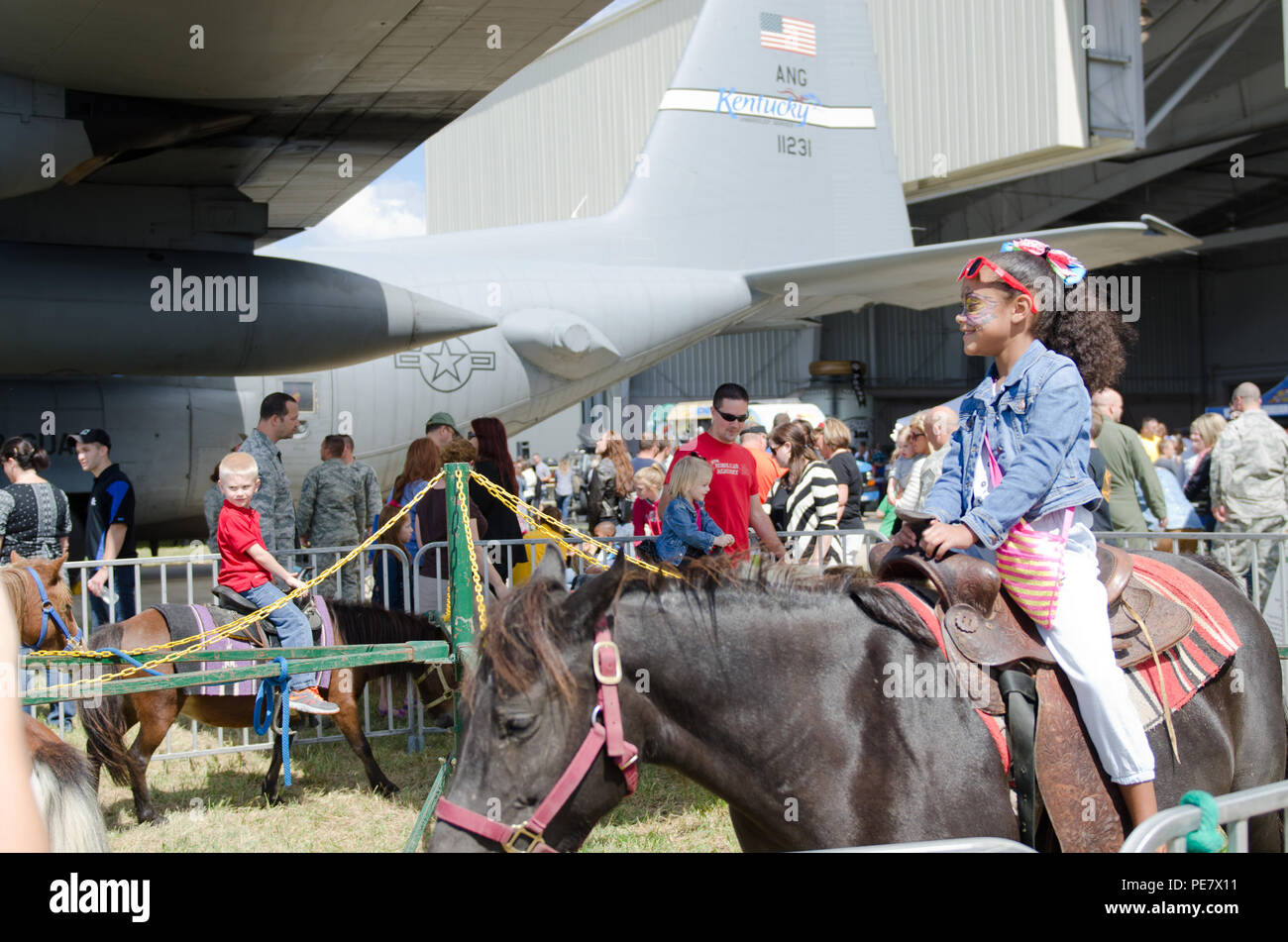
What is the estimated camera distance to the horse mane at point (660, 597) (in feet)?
6.60

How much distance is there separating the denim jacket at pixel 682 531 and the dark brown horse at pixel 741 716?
2.34 m

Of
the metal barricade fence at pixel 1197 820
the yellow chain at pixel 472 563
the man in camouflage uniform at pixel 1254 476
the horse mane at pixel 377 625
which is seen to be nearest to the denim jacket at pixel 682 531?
the yellow chain at pixel 472 563

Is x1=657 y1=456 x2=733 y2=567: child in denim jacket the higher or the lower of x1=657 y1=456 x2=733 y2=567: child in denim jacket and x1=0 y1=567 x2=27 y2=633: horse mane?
the higher

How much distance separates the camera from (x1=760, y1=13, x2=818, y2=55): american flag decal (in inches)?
526

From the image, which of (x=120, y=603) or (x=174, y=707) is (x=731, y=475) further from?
(x=120, y=603)

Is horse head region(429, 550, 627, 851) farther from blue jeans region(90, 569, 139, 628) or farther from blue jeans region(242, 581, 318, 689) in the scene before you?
blue jeans region(90, 569, 139, 628)

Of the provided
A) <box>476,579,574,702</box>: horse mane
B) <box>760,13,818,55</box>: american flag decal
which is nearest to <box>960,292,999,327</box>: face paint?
<box>476,579,574,702</box>: horse mane

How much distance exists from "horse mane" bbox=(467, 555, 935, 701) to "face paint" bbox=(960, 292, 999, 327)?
733 millimetres

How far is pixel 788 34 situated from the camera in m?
13.6

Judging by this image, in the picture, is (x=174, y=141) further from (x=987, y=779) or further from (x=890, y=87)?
(x=890, y=87)

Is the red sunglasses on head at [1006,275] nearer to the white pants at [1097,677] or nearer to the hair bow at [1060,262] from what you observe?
the hair bow at [1060,262]

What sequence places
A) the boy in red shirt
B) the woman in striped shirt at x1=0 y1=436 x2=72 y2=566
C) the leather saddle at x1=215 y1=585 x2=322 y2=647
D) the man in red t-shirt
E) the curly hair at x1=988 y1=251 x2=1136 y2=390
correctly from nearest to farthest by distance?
1. the curly hair at x1=988 y1=251 x2=1136 y2=390
2. the boy in red shirt
3. the leather saddle at x1=215 y1=585 x2=322 y2=647
4. the man in red t-shirt
5. the woman in striped shirt at x1=0 y1=436 x2=72 y2=566

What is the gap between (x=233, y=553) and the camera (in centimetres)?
505

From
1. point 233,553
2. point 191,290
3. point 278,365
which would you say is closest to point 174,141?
point 191,290
